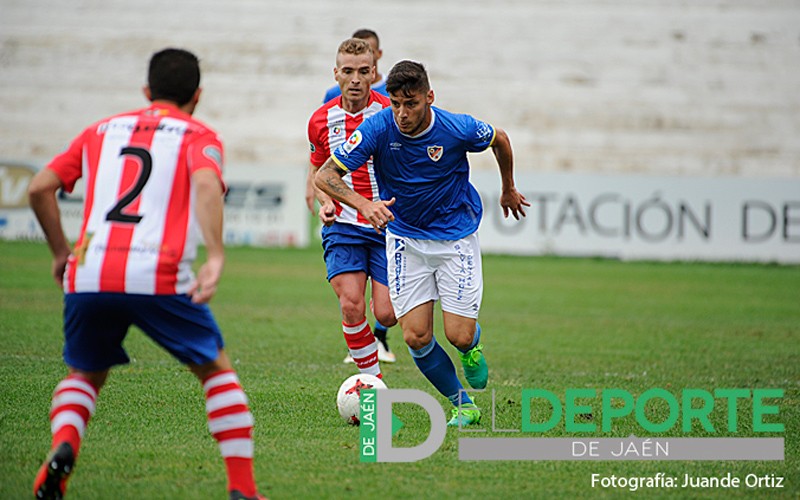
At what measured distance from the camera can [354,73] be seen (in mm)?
7395

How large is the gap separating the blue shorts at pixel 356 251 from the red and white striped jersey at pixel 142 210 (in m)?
2.96

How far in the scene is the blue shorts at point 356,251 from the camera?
7.45m

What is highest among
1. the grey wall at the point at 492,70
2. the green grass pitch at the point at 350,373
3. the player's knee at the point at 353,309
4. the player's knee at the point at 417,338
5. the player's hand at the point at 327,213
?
the grey wall at the point at 492,70

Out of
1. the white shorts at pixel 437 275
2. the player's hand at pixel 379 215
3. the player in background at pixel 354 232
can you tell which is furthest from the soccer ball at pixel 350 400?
the player's hand at pixel 379 215

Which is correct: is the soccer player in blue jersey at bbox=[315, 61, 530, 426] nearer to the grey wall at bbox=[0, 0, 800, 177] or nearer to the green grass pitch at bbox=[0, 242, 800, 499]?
the green grass pitch at bbox=[0, 242, 800, 499]

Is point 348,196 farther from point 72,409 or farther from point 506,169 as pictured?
point 72,409

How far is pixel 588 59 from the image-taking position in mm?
30625

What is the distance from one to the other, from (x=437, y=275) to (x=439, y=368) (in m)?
0.58

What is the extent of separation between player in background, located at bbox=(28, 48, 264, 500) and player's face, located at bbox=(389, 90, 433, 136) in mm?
1813

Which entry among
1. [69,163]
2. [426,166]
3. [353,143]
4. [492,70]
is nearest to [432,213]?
[426,166]

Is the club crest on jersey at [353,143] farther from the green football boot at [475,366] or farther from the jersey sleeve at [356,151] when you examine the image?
the green football boot at [475,366]

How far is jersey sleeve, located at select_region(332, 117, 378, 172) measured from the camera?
6.38 metres

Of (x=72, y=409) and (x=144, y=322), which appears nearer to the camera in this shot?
(x=144, y=322)

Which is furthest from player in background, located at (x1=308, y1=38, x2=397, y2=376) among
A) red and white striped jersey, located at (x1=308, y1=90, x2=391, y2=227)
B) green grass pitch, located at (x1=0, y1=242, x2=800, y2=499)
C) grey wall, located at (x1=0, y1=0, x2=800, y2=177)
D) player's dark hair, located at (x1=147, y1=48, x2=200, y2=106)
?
grey wall, located at (x1=0, y1=0, x2=800, y2=177)
